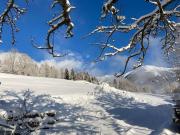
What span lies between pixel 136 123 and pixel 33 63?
158m

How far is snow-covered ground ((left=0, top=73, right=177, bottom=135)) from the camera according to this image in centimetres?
1648

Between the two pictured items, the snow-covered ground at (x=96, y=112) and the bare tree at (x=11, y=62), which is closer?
the snow-covered ground at (x=96, y=112)

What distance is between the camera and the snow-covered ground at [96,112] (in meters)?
16.5

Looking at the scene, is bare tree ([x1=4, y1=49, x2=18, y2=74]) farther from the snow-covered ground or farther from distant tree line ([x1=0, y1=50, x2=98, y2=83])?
the snow-covered ground

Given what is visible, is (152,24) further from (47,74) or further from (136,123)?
(47,74)

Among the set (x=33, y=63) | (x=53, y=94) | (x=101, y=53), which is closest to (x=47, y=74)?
(x=33, y=63)

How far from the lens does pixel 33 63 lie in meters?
175

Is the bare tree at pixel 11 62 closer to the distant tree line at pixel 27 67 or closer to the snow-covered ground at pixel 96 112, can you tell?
the distant tree line at pixel 27 67

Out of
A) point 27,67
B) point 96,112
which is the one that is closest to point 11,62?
point 27,67

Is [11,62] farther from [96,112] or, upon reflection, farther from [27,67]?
[96,112]

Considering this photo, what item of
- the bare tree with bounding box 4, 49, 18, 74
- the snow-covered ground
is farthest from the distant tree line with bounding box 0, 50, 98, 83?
the snow-covered ground

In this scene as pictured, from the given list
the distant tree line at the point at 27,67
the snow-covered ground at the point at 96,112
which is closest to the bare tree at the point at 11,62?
the distant tree line at the point at 27,67

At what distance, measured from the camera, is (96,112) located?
20359 mm

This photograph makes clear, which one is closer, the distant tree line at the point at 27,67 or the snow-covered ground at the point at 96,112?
the snow-covered ground at the point at 96,112
